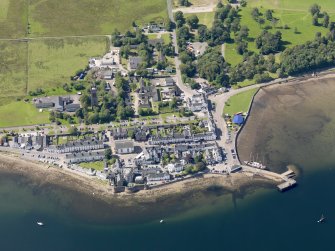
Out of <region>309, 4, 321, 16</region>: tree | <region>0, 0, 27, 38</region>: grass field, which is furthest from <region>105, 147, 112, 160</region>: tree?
<region>309, 4, 321, 16</region>: tree

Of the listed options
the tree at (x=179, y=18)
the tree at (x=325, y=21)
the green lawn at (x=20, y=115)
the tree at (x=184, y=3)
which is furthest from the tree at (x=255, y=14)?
the green lawn at (x=20, y=115)

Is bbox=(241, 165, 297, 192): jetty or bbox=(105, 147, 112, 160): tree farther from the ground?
bbox=(105, 147, 112, 160): tree

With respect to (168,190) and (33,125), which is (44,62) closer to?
(33,125)

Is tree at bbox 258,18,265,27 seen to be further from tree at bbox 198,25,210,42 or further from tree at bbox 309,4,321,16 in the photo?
tree at bbox 198,25,210,42

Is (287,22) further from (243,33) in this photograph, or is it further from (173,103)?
(173,103)

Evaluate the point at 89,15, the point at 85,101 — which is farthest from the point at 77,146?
the point at 89,15

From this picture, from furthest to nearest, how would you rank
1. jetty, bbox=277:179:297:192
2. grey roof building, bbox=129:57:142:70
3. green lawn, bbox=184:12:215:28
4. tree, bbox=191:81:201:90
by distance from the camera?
green lawn, bbox=184:12:215:28
grey roof building, bbox=129:57:142:70
tree, bbox=191:81:201:90
jetty, bbox=277:179:297:192
